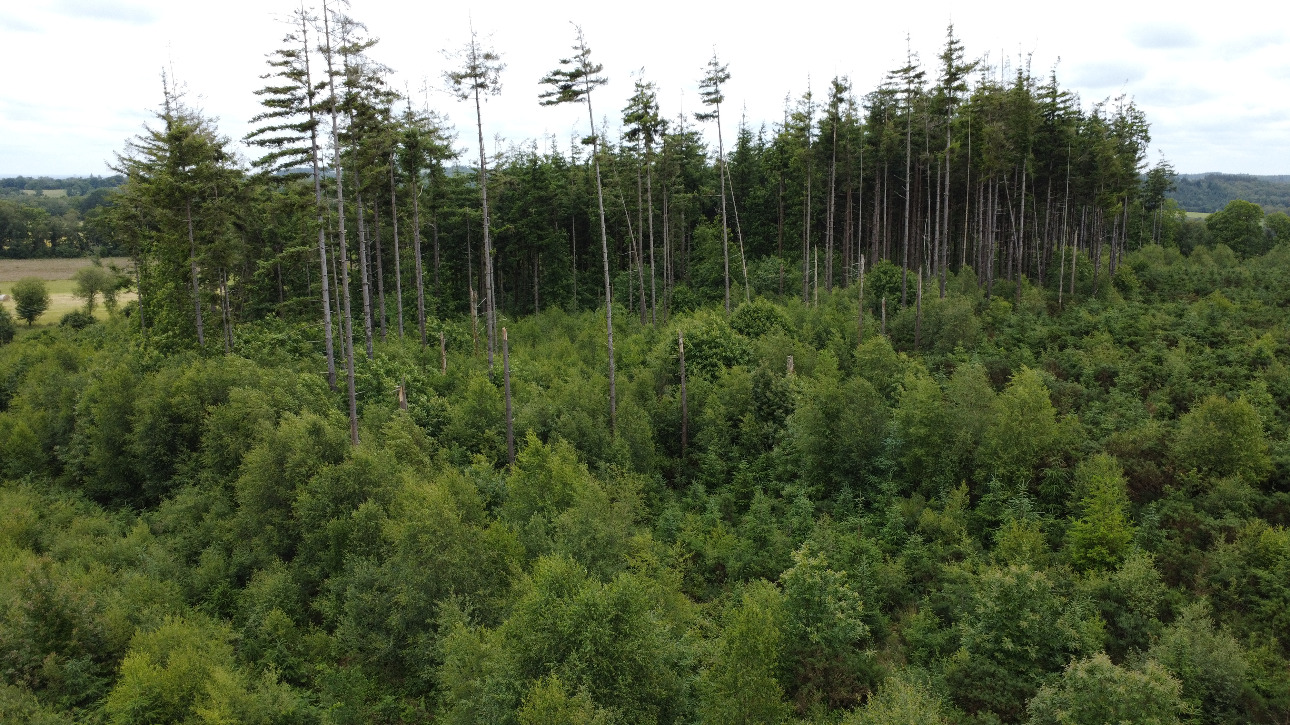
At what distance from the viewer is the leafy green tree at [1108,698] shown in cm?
972

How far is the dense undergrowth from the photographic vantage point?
1226 cm

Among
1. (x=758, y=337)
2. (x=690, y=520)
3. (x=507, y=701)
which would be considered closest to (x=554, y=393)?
(x=690, y=520)

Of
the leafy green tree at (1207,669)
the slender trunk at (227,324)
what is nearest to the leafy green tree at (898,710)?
the leafy green tree at (1207,669)

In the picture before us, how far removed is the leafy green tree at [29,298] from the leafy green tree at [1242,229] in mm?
113797

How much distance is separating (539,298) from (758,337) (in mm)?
24430

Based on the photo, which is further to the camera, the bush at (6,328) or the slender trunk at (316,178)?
the bush at (6,328)

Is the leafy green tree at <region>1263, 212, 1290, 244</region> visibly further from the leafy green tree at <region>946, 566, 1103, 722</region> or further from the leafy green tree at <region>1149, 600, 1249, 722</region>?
the leafy green tree at <region>946, 566, 1103, 722</region>

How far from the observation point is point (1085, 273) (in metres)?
44.6

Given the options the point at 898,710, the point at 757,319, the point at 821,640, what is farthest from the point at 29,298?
the point at 898,710

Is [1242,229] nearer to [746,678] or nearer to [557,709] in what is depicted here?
[746,678]

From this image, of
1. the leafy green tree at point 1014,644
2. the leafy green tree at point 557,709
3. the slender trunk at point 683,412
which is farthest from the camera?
the slender trunk at point 683,412

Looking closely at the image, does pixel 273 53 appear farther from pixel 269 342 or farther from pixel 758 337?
pixel 758 337

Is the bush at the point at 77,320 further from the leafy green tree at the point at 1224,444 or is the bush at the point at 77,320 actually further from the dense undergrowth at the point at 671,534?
the leafy green tree at the point at 1224,444

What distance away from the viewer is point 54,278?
2953 inches
